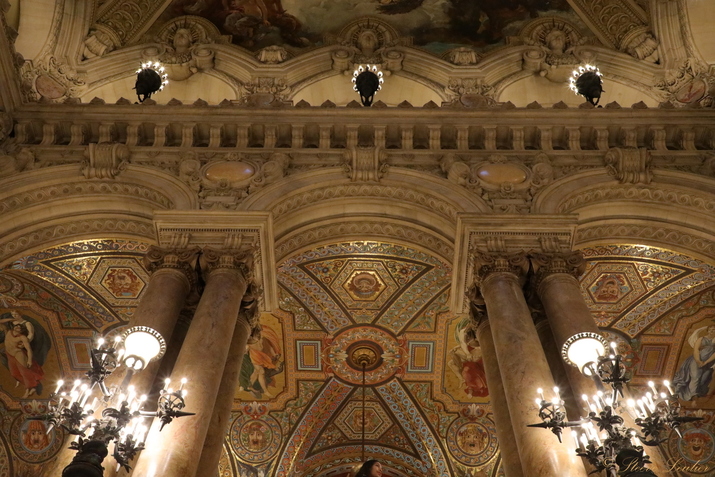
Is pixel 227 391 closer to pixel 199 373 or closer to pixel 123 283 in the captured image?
pixel 199 373

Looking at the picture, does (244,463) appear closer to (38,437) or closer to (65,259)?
(38,437)

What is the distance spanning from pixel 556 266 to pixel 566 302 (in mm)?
650

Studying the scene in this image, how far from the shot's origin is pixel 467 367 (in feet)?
37.5

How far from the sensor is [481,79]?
40.3ft

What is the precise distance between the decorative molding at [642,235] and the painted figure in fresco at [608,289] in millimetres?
964

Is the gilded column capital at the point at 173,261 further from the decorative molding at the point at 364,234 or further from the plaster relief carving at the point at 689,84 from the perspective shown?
the plaster relief carving at the point at 689,84

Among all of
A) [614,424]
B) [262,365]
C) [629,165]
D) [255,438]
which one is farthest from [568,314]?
[255,438]

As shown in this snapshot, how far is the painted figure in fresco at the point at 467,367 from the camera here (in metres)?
11.2

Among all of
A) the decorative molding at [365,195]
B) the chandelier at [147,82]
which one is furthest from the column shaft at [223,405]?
the chandelier at [147,82]

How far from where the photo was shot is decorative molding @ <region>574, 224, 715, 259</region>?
9.27m

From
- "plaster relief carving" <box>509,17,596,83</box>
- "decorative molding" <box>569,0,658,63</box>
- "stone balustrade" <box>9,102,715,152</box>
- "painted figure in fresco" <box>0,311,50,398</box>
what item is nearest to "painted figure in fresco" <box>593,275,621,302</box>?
"stone balustrade" <box>9,102,715,152</box>

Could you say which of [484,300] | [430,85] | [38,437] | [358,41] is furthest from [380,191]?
[38,437]

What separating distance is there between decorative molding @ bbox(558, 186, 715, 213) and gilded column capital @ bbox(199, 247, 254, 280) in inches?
152

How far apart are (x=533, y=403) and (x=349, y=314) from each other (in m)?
5.03
